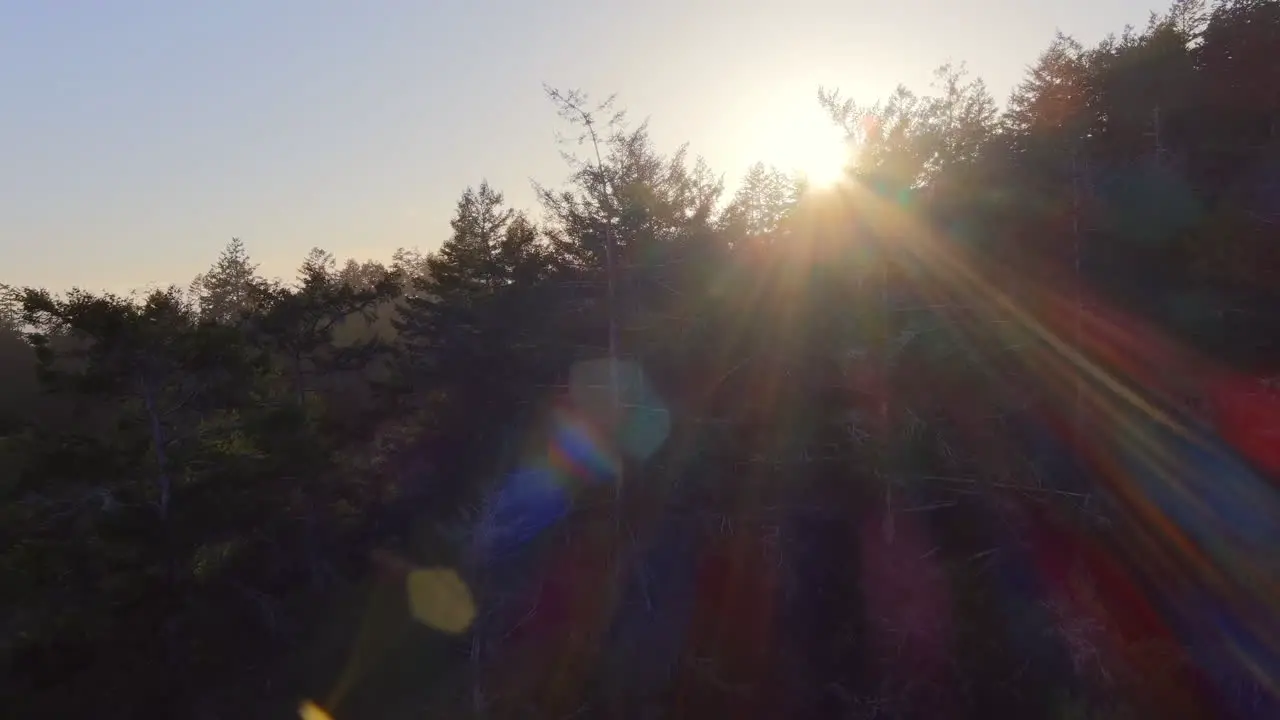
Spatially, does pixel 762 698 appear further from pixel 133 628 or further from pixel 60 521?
pixel 60 521

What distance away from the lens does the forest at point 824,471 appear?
1241cm

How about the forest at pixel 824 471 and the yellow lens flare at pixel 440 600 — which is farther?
the yellow lens flare at pixel 440 600

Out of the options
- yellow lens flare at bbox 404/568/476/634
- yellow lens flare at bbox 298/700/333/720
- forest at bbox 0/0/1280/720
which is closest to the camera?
forest at bbox 0/0/1280/720

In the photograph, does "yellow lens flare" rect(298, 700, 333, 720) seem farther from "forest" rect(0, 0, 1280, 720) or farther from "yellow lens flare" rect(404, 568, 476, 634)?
"yellow lens flare" rect(404, 568, 476, 634)

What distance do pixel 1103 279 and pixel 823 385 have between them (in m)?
5.77

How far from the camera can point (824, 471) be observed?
1514 cm

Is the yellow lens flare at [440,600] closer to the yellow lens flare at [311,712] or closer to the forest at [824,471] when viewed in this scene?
the forest at [824,471]

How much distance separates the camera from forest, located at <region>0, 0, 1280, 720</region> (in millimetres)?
12414

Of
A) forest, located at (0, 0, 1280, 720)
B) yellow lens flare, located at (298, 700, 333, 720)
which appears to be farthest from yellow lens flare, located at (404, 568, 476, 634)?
yellow lens flare, located at (298, 700, 333, 720)

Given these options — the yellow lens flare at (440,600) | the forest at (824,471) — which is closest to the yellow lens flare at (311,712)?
the forest at (824,471)

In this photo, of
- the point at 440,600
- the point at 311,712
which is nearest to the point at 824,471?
the point at 440,600

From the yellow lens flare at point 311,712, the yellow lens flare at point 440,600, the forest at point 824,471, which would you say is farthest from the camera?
the yellow lens flare at point 440,600

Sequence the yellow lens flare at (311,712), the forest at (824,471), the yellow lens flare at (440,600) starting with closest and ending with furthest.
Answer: the forest at (824,471) < the yellow lens flare at (311,712) < the yellow lens flare at (440,600)

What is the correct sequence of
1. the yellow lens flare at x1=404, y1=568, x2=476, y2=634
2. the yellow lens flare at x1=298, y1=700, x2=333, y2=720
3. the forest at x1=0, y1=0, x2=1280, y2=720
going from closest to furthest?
1. the forest at x1=0, y1=0, x2=1280, y2=720
2. the yellow lens flare at x1=298, y1=700, x2=333, y2=720
3. the yellow lens flare at x1=404, y1=568, x2=476, y2=634
